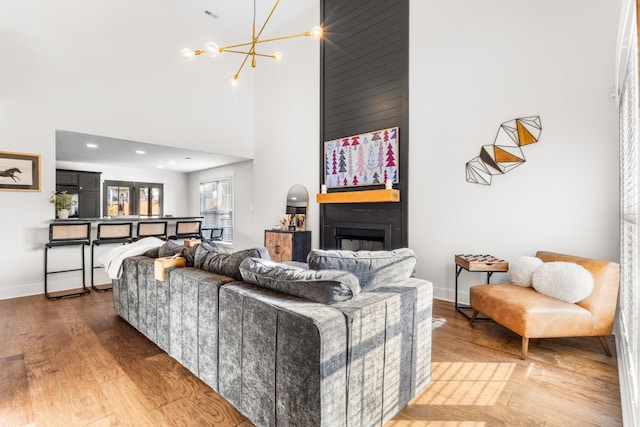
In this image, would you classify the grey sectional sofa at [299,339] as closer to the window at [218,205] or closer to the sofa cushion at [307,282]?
the sofa cushion at [307,282]

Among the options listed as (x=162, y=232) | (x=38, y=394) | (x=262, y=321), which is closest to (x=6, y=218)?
(x=162, y=232)

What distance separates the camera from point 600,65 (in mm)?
2939

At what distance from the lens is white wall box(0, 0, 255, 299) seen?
4117mm

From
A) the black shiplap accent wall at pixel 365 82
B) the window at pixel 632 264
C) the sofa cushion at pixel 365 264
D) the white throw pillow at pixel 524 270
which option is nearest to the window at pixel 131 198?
the black shiplap accent wall at pixel 365 82

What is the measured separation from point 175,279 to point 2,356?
163 centimetres

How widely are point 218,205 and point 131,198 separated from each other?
2711mm

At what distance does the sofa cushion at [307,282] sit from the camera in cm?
148

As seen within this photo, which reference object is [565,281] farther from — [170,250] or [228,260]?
[170,250]

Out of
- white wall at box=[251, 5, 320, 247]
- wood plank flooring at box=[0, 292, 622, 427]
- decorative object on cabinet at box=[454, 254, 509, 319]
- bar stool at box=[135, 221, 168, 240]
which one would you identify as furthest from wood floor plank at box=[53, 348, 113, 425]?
white wall at box=[251, 5, 320, 247]

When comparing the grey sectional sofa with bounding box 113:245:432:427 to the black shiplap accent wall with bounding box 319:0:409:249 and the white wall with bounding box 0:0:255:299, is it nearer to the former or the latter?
the black shiplap accent wall with bounding box 319:0:409:249

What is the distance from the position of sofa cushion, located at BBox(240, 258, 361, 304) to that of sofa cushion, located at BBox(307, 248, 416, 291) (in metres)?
0.09

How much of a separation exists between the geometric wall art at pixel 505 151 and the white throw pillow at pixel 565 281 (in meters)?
1.25

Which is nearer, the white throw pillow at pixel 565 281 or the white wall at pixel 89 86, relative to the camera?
the white throw pillow at pixel 565 281

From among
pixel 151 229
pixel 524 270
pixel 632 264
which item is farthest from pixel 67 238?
pixel 632 264
